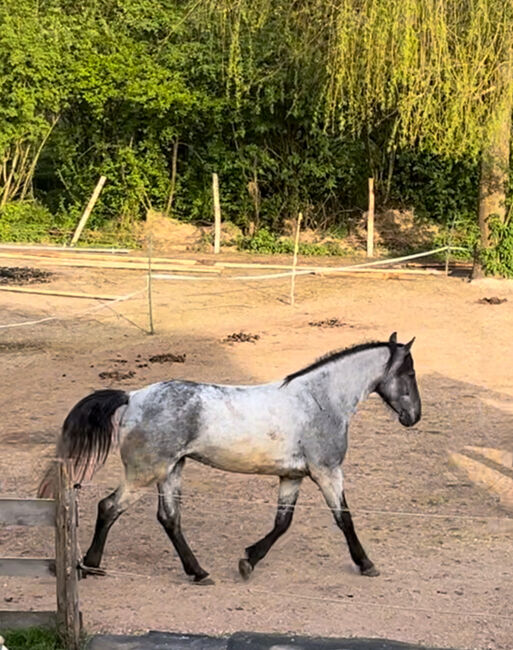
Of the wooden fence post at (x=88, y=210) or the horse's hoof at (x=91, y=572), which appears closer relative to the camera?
the horse's hoof at (x=91, y=572)

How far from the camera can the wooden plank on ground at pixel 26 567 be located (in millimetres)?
4766

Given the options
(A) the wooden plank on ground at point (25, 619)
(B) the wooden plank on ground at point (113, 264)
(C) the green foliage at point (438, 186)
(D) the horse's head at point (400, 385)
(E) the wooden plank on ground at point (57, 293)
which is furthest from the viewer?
(C) the green foliage at point (438, 186)

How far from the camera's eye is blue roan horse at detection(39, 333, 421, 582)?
18.6 ft

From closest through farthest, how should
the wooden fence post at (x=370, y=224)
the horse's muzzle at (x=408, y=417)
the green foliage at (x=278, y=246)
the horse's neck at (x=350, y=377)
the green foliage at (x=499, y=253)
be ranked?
the horse's neck at (x=350, y=377) < the horse's muzzle at (x=408, y=417) < the green foliage at (x=499, y=253) < the wooden fence post at (x=370, y=224) < the green foliage at (x=278, y=246)

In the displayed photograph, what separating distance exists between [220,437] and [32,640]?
1.61m

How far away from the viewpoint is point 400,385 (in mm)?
6191

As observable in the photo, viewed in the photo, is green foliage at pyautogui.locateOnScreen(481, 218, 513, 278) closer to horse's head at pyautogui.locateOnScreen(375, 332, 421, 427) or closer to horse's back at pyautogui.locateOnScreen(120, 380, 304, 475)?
horse's head at pyautogui.locateOnScreen(375, 332, 421, 427)

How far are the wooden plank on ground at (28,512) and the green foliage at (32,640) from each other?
51 cm

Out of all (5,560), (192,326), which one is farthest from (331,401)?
(192,326)

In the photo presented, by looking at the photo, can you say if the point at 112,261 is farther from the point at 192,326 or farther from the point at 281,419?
the point at 281,419

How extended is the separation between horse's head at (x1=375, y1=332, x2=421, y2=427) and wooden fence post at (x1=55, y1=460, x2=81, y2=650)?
2247 millimetres

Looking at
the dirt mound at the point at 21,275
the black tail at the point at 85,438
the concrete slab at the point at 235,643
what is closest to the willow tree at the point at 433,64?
the dirt mound at the point at 21,275

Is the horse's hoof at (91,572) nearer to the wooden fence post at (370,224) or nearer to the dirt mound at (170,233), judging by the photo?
the wooden fence post at (370,224)

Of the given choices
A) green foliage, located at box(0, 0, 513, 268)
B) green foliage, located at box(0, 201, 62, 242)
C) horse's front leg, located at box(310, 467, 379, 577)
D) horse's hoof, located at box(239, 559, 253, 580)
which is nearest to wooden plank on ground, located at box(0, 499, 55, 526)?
horse's hoof, located at box(239, 559, 253, 580)
